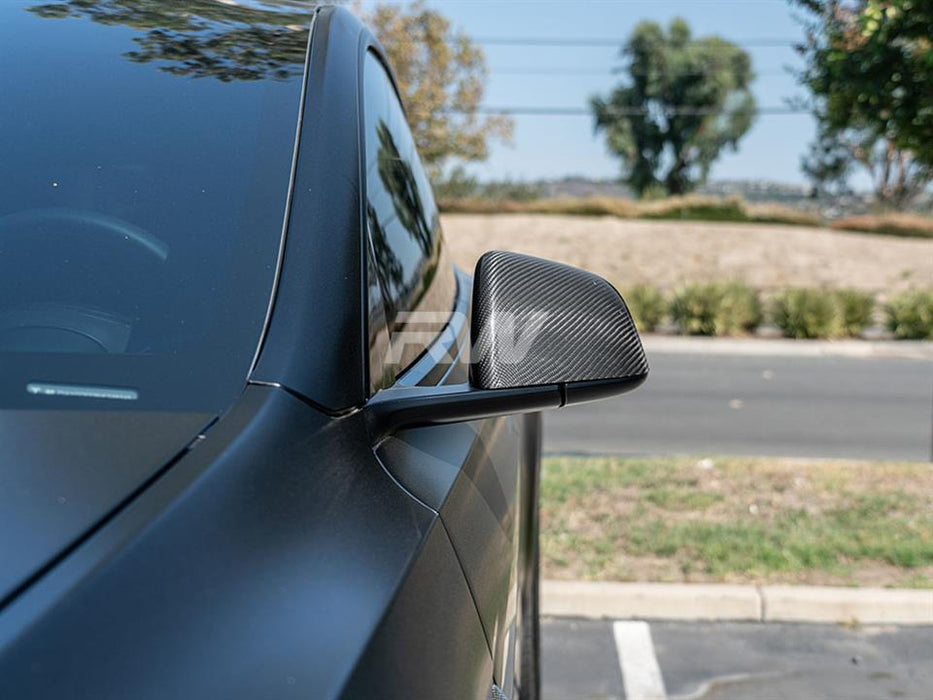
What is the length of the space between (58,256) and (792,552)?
11.7 ft

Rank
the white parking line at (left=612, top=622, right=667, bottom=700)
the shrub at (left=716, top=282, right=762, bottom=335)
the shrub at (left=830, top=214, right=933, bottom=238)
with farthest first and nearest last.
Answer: the shrub at (left=830, top=214, right=933, bottom=238) < the shrub at (left=716, top=282, right=762, bottom=335) < the white parking line at (left=612, top=622, right=667, bottom=700)

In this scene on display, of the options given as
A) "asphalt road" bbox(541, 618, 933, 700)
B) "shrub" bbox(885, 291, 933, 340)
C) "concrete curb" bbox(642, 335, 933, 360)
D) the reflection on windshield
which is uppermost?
the reflection on windshield

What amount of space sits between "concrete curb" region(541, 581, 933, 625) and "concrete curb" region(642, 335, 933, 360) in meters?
10.2

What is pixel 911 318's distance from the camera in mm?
15352

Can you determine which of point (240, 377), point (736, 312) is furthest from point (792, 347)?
point (240, 377)

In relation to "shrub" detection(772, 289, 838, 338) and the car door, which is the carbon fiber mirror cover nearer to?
the car door

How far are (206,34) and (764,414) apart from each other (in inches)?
319

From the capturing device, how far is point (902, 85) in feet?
16.7

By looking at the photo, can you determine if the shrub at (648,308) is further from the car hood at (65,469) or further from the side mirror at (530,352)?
the car hood at (65,469)

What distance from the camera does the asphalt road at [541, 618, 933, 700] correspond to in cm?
340

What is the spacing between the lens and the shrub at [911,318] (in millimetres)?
15273

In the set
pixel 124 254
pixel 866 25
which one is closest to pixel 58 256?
pixel 124 254

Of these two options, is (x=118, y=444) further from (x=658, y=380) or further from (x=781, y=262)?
(x=781, y=262)

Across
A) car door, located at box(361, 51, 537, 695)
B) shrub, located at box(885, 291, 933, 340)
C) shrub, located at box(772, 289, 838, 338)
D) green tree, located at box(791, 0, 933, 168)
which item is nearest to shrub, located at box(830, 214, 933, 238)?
shrub, located at box(885, 291, 933, 340)
